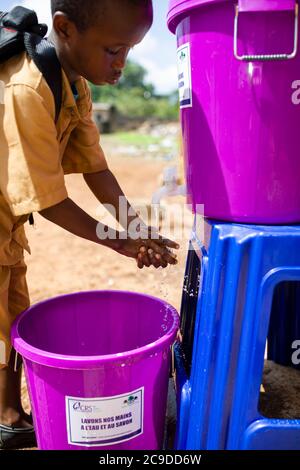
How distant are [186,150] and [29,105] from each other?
1.42ft

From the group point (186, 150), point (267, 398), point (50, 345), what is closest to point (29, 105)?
point (186, 150)

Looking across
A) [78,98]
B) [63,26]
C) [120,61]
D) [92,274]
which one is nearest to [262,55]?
[120,61]

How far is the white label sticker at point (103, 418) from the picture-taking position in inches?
45.7

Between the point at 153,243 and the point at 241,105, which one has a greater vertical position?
the point at 241,105

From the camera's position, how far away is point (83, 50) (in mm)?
1194

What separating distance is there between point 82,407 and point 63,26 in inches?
39.9

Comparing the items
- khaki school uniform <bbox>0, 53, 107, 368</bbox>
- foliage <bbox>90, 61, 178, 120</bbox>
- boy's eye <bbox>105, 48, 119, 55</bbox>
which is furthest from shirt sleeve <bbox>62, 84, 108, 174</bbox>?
foliage <bbox>90, 61, 178, 120</bbox>

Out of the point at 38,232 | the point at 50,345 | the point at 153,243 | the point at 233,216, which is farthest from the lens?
the point at 38,232

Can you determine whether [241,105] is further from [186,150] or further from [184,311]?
[184,311]

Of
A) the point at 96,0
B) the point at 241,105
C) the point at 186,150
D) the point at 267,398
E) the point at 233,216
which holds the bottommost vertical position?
the point at 267,398

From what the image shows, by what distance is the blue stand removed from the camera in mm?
1037

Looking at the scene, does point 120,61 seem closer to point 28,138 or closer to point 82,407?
point 28,138

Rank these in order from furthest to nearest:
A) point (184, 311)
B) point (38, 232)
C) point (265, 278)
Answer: point (38, 232)
point (184, 311)
point (265, 278)

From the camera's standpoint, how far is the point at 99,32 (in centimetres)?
114
